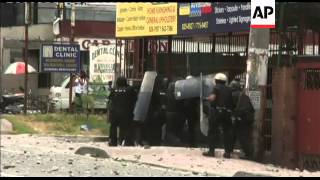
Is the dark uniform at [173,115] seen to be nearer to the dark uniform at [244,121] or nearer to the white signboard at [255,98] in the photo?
the dark uniform at [244,121]

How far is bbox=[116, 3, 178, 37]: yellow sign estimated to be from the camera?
19141mm

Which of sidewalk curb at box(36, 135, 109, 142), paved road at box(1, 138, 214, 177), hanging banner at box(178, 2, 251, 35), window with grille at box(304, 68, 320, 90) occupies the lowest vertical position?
sidewalk curb at box(36, 135, 109, 142)

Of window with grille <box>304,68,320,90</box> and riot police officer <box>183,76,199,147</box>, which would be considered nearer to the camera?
window with grille <box>304,68,320,90</box>

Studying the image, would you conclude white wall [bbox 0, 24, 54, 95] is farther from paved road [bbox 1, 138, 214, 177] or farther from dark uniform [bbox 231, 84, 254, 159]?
dark uniform [bbox 231, 84, 254, 159]

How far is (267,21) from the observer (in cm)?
1330

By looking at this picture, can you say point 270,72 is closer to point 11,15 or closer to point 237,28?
point 237,28

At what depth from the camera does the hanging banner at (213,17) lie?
16.6 metres

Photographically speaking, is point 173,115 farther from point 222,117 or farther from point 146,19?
point 146,19

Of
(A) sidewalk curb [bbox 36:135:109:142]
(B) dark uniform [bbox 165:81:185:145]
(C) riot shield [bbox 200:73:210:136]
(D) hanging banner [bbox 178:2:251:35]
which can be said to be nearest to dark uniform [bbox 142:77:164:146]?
(B) dark uniform [bbox 165:81:185:145]

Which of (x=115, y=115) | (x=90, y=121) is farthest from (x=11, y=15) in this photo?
(x=115, y=115)

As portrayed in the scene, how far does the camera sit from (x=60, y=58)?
2452 centimetres

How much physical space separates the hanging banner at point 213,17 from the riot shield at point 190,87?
5.56 feet

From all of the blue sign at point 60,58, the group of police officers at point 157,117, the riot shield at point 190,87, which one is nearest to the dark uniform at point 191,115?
the group of police officers at point 157,117

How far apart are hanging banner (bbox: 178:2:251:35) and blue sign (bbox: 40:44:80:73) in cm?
676
